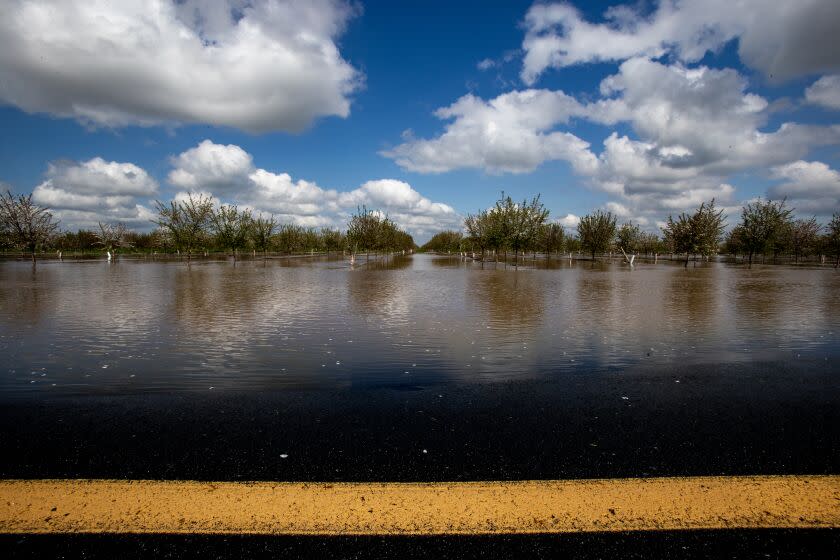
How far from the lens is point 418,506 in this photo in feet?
11.2

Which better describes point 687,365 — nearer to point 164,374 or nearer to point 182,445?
point 182,445

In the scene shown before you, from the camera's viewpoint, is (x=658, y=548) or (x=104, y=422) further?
(x=104, y=422)

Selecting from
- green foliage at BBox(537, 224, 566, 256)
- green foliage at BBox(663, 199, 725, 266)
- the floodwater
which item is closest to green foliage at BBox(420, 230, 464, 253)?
green foliage at BBox(537, 224, 566, 256)

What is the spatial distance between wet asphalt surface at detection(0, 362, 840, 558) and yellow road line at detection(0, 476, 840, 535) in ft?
0.39

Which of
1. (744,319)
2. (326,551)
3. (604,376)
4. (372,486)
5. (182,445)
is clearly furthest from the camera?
(744,319)

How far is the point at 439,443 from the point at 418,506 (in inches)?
45.9

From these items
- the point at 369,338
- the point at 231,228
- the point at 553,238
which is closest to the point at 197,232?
the point at 231,228

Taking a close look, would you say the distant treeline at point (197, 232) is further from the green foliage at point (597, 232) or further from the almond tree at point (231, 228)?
the green foliage at point (597, 232)

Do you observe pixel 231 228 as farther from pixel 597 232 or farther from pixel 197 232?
pixel 597 232

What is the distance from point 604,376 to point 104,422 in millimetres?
7360

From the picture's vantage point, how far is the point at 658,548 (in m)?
2.93

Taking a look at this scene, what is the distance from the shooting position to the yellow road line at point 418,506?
10.4 ft

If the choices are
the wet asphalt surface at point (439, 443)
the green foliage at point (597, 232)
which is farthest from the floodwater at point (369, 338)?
the green foliage at point (597, 232)

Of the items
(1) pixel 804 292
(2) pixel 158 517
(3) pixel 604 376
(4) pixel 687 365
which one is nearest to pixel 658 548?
(2) pixel 158 517
